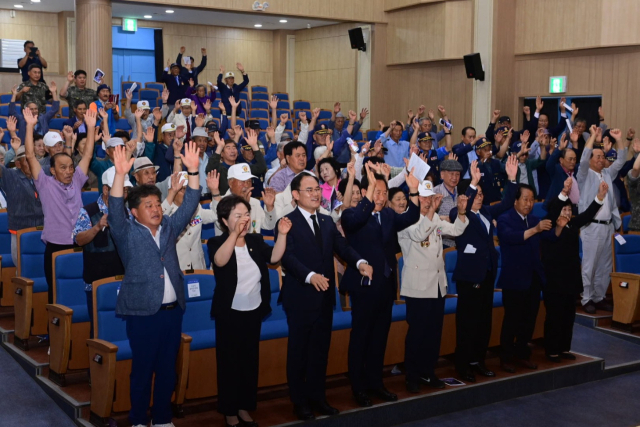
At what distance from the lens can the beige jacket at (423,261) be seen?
465cm

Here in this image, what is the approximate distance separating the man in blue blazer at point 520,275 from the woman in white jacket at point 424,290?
52cm

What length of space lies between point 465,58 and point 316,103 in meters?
4.95

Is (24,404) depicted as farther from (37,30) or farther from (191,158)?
(37,30)

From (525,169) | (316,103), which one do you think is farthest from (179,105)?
(316,103)

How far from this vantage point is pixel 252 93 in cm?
1459

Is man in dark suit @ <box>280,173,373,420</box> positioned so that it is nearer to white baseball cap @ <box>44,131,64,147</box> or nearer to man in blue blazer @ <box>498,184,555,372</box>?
man in blue blazer @ <box>498,184,555,372</box>

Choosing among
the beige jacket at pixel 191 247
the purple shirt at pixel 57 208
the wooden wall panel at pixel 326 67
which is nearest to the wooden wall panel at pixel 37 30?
the wooden wall panel at pixel 326 67

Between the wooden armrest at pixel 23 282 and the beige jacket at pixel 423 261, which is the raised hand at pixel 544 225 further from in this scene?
the wooden armrest at pixel 23 282

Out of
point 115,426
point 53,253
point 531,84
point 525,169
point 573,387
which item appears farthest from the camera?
point 531,84

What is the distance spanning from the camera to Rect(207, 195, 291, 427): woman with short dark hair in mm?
3869

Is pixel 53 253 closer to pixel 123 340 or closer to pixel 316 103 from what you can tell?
pixel 123 340

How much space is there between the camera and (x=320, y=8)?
14.1 m

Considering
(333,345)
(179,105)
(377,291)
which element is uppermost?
(179,105)

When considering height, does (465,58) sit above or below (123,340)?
above
